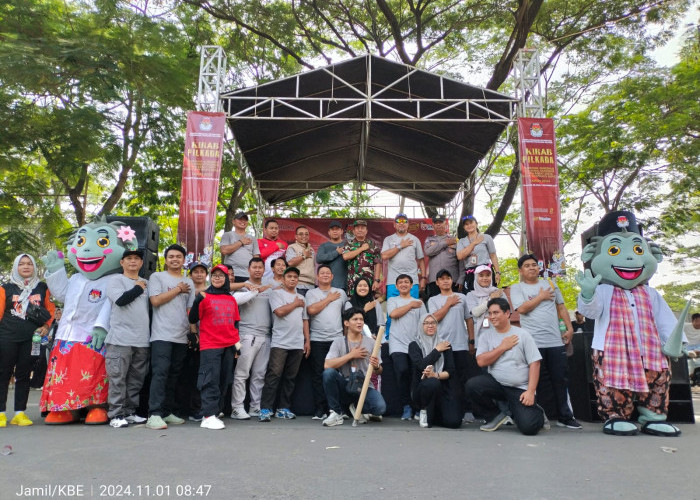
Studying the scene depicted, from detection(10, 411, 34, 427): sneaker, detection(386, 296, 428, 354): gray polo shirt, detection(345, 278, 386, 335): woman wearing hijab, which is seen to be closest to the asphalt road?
detection(10, 411, 34, 427): sneaker

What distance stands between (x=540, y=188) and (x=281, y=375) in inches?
173

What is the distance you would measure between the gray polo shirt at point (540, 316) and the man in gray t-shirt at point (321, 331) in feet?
6.39

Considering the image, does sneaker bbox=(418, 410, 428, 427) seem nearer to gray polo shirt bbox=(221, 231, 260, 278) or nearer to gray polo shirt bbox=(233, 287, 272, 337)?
gray polo shirt bbox=(233, 287, 272, 337)

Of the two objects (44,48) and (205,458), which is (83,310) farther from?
(44,48)

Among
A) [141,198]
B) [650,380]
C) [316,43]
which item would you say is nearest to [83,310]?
[650,380]

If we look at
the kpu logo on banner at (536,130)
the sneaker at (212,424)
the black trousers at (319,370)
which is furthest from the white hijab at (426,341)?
the kpu logo on banner at (536,130)

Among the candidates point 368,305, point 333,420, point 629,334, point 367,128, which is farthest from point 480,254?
point 367,128

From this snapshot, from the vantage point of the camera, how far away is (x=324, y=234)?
1194cm

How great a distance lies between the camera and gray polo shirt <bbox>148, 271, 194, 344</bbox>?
523cm

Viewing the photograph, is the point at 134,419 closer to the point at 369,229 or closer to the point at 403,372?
the point at 403,372

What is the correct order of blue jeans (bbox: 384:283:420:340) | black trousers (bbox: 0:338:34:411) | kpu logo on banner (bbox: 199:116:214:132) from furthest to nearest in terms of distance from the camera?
1. kpu logo on banner (bbox: 199:116:214:132)
2. blue jeans (bbox: 384:283:420:340)
3. black trousers (bbox: 0:338:34:411)

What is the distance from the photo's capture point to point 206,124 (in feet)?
25.2

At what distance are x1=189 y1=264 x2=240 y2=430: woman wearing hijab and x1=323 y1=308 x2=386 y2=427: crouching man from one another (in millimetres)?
990

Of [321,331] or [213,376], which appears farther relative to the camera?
[321,331]
